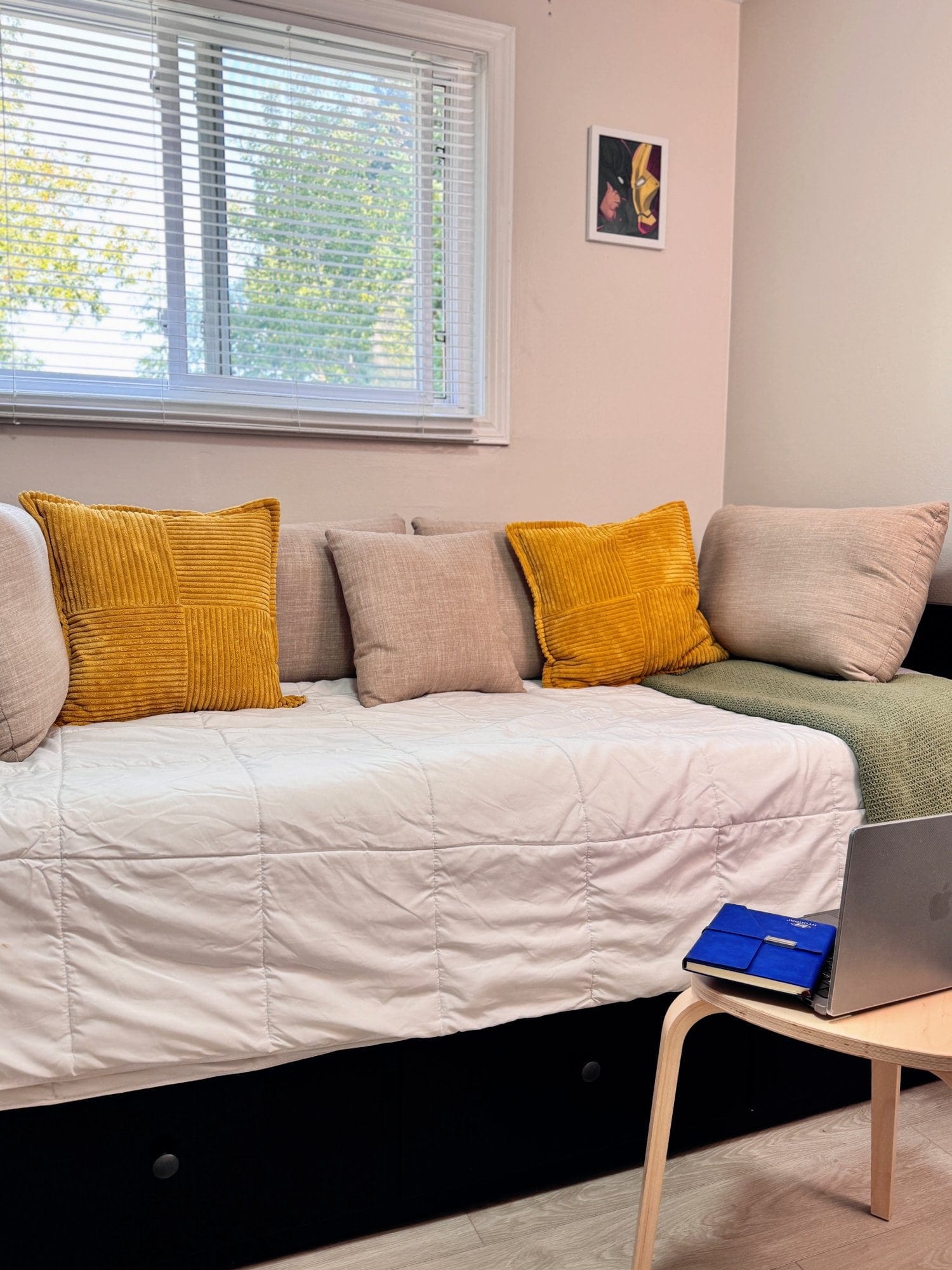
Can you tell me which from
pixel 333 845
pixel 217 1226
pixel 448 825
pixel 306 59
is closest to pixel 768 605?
pixel 448 825

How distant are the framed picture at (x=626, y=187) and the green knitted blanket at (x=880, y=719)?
1398 millimetres

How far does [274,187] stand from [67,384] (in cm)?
70

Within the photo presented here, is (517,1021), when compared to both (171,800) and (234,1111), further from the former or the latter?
(171,800)

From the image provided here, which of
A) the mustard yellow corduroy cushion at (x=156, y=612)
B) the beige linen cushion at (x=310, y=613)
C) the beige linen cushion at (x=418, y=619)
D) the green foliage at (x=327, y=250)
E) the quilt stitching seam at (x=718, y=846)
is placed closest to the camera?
the quilt stitching seam at (x=718, y=846)

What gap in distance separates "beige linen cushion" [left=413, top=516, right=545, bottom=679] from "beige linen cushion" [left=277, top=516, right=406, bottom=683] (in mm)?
288

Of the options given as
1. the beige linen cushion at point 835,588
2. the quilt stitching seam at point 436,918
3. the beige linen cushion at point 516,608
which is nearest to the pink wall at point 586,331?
the beige linen cushion at point 516,608

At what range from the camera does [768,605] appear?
217 centimetres

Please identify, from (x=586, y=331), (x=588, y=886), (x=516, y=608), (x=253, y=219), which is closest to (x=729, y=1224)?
(x=588, y=886)

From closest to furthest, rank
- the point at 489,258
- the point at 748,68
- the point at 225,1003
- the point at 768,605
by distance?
the point at 225,1003 → the point at 768,605 → the point at 489,258 → the point at 748,68

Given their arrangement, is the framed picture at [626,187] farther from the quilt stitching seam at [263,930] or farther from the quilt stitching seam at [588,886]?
the quilt stitching seam at [263,930]

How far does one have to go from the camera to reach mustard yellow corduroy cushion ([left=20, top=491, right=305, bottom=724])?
1730mm

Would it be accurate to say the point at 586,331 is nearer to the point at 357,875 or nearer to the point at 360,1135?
→ the point at 357,875

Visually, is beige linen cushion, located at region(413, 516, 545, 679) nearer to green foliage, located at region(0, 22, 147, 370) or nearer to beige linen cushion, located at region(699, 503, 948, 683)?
beige linen cushion, located at region(699, 503, 948, 683)

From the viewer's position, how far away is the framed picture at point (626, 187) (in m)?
2.69
